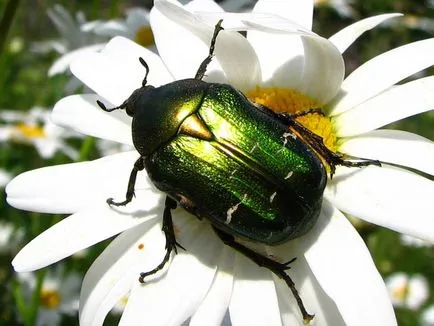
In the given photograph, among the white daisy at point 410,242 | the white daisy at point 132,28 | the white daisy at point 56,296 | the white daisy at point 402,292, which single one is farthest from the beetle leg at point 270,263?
the white daisy at point 410,242

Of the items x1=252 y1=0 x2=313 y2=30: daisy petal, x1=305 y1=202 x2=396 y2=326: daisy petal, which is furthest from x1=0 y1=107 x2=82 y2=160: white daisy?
x1=305 y1=202 x2=396 y2=326: daisy petal

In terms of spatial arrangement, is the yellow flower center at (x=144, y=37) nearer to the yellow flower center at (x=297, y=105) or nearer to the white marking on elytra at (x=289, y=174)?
the yellow flower center at (x=297, y=105)

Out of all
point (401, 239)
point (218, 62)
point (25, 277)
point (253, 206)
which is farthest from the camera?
point (401, 239)

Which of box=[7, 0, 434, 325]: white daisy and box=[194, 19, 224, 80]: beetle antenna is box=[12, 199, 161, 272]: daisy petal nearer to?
box=[7, 0, 434, 325]: white daisy

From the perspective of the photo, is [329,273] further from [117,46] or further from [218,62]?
[117,46]

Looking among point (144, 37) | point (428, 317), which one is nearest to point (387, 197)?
point (144, 37)

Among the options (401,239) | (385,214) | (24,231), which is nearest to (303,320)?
(385,214)

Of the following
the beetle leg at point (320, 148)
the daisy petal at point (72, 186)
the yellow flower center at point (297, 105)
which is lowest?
the daisy petal at point (72, 186)
